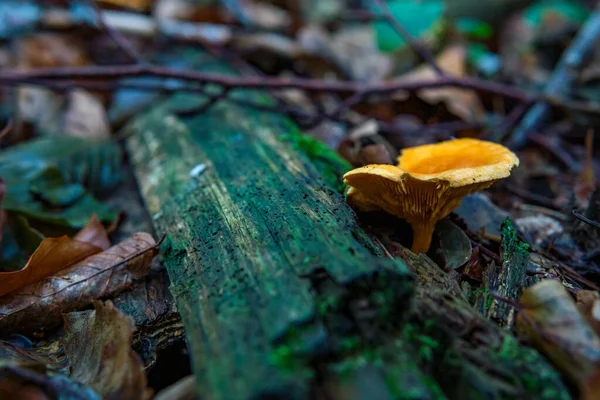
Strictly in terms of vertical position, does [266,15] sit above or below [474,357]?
above

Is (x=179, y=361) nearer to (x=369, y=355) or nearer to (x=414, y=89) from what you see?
(x=369, y=355)

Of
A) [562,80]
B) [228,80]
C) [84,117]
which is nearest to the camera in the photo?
[228,80]

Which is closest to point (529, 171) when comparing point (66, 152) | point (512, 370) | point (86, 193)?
point (512, 370)

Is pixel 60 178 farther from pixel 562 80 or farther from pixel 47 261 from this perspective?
pixel 562 80

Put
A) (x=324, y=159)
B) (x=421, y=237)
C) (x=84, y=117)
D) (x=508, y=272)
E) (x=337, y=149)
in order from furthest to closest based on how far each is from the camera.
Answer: (x=84, y=117) < (x=337, y=149) < (x=324, y=159) < (x=421, y=237) < (x=508, y=272)

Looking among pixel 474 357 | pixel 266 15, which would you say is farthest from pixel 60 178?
pixel 266 15

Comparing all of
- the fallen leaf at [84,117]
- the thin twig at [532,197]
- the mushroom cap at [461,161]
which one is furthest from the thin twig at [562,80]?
the fallen leaf at [84,117]
